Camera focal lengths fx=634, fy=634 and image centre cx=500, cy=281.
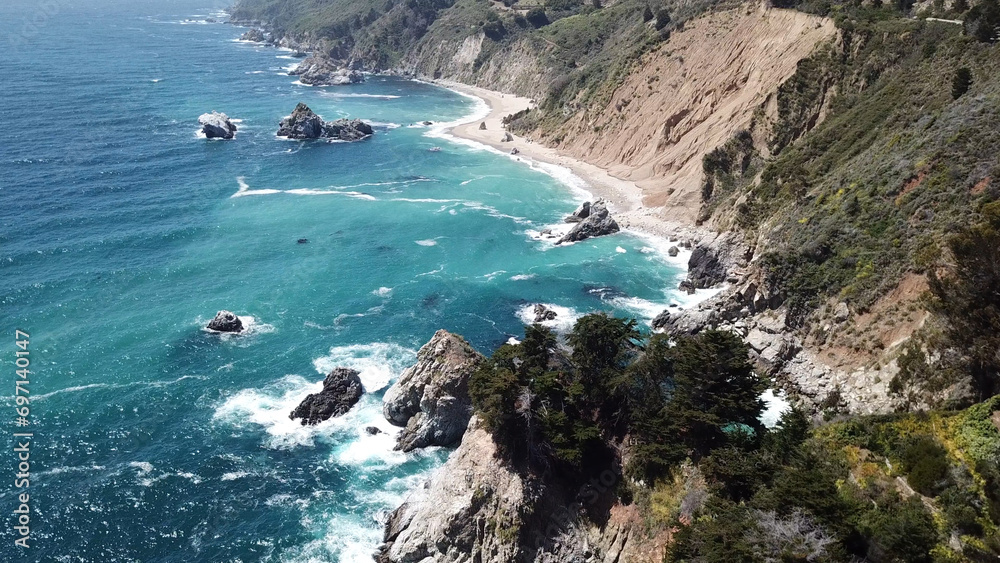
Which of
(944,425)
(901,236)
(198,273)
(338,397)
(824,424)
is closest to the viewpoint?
(944,425)

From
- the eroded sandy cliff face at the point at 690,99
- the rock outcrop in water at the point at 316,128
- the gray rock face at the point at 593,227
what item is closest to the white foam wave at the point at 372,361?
the gray rock face at the point at 593,227

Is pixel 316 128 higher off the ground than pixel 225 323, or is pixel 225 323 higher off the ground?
pixel 316 128

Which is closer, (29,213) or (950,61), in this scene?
(950,61)

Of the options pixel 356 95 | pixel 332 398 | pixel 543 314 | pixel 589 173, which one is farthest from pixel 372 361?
pixel 356 95

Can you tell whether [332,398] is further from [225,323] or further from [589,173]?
[589,173]

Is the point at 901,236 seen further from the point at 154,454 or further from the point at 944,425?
the point at 154,454

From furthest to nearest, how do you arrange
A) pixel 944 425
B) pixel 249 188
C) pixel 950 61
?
pixel 249 188, pixel 950 61, pixel 944 425

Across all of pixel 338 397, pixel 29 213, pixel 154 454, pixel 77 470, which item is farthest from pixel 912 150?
pixel 29 213
